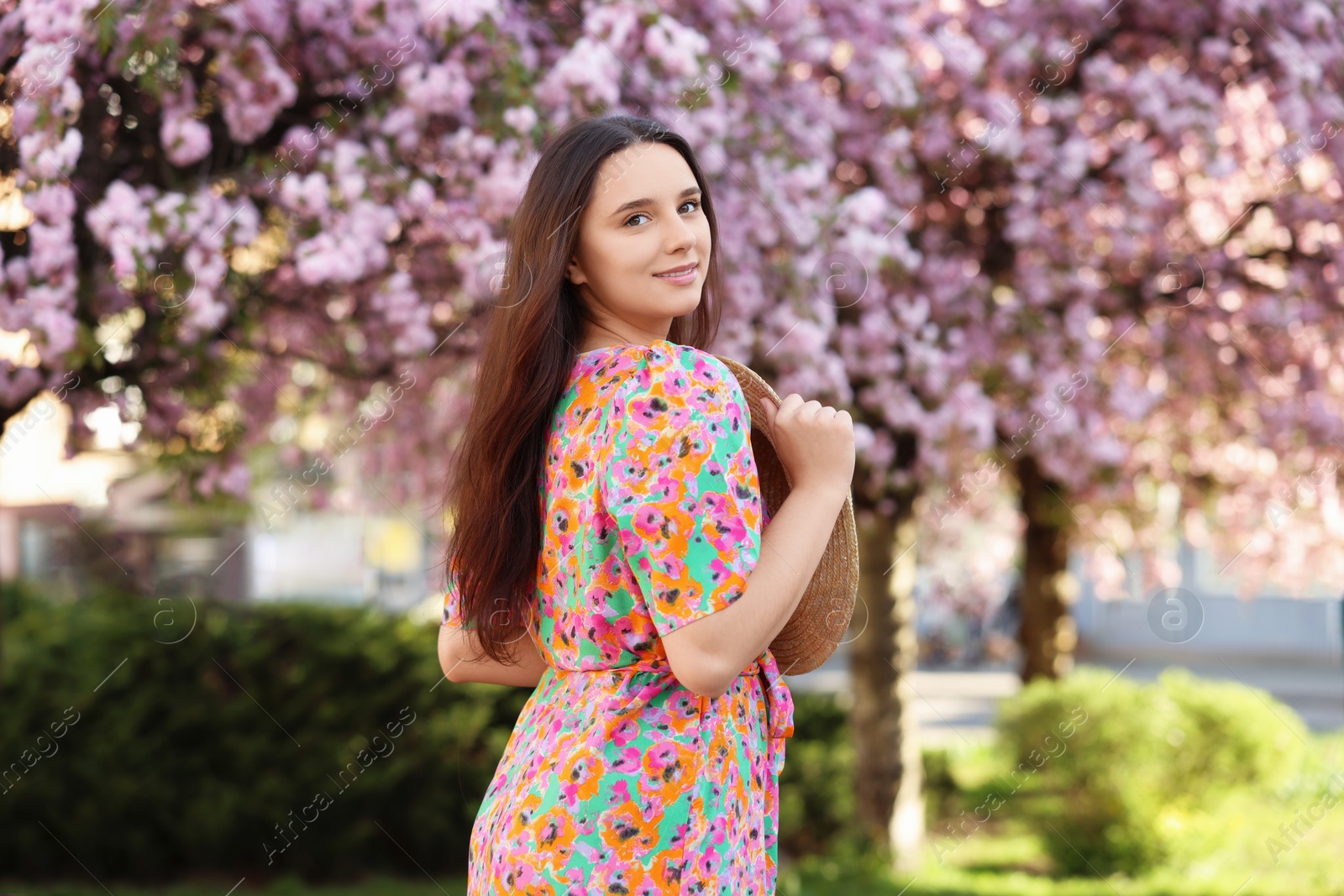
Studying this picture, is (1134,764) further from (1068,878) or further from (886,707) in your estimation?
(886,707)

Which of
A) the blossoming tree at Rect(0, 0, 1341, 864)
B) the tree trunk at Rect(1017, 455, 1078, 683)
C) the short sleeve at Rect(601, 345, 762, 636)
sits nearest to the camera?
the short sleeve at Rect(601, 345, 762, 636)

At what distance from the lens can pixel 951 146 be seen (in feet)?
15.9

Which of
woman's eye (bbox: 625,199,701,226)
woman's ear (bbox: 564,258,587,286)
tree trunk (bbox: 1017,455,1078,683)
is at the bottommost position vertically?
tree trunk (bbox: 1017,455,1078,683)

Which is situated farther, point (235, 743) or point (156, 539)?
point (156, 539)

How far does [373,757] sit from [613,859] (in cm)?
475

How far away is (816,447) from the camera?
4.73 ft

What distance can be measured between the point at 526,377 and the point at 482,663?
45cm

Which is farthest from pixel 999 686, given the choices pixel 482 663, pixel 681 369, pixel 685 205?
pixel 681 369

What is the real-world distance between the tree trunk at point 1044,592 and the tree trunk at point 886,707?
1.33 metres

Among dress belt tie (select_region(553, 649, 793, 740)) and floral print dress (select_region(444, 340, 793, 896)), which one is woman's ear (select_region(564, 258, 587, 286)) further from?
dress belt tie (select_region(553, 649, 793, 740))

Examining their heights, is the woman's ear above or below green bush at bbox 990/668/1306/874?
above

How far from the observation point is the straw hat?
5.13 feet

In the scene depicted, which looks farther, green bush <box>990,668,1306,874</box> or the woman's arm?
green bush <box>990,668,1306,874</box>

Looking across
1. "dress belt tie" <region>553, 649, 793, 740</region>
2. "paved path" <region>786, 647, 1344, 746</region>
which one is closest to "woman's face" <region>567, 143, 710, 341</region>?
"dress belt tie" <region>553, 649, 793, 740</region>
